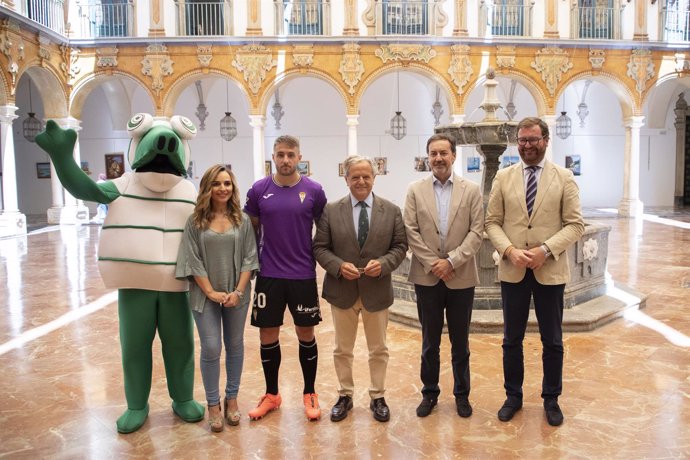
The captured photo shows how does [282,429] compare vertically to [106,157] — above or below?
below

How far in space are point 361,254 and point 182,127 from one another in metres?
1.32

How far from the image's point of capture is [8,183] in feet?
47.3

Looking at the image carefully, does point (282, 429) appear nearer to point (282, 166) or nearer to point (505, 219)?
point (282, 166)

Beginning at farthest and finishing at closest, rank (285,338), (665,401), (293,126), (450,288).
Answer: (293,126) → (285,338) → (665,401) → (450,288)

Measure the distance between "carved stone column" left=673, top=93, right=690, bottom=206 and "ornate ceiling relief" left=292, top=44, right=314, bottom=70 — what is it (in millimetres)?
13566

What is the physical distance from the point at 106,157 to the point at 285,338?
17482mm

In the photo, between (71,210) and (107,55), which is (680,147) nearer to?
(107,55)

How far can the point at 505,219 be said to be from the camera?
3561mm

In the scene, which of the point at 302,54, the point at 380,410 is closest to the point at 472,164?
the point at 302,54

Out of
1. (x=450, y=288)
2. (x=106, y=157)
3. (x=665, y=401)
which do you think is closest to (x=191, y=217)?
(x=450, y=288)

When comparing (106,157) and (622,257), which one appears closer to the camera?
(622,257)

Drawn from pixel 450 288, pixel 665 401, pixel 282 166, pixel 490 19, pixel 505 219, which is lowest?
pixel 665 401

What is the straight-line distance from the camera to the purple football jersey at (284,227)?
135 inches

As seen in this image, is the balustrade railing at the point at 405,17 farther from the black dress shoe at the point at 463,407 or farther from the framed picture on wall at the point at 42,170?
the black dress shoe at the point at 463,407
